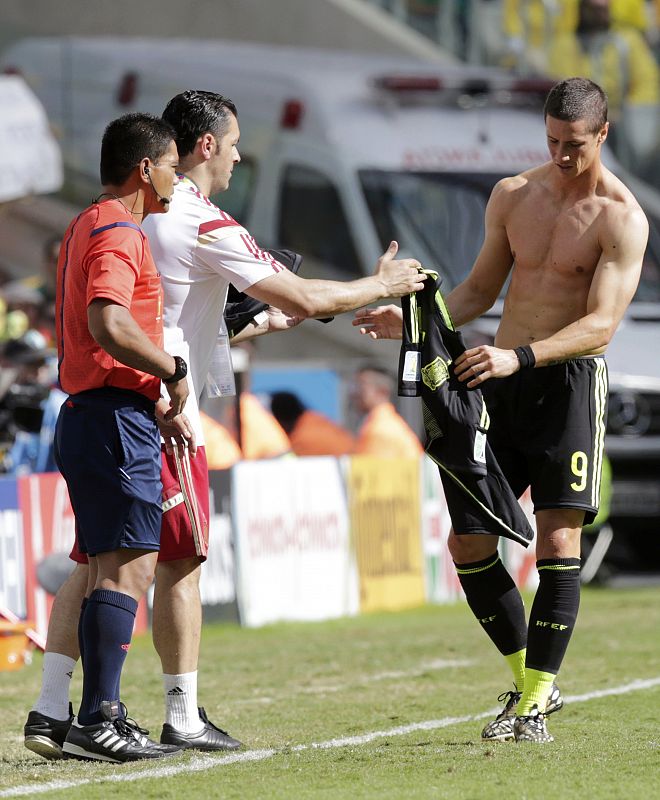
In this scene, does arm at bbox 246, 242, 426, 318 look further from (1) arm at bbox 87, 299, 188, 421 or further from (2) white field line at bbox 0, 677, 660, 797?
(2) white field line at bbox 0, 677, 660, 797

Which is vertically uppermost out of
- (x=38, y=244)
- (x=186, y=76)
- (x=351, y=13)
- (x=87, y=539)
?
(x=351, y=13)

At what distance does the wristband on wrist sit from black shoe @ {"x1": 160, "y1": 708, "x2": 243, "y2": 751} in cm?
163

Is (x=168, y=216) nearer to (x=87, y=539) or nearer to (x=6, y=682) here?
(x=87, y=539)

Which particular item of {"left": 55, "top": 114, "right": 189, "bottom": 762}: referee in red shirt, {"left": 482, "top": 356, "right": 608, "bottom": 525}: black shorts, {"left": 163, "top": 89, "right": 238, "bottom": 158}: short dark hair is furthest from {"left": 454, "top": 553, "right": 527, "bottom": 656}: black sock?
{"left": 163, "top": 89, "right": 238, "bottom": 158}: short dark hair

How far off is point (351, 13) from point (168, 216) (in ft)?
44.7

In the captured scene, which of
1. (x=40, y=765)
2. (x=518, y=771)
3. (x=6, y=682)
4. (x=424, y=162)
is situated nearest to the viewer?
(x=518, y=771)

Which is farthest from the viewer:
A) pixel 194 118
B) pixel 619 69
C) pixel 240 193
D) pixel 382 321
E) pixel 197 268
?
pixel 619 69

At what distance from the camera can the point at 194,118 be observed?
5.77 m

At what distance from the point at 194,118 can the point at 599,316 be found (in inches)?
60.9

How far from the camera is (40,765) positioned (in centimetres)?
554

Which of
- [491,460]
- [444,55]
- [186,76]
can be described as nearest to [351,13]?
[444,55]

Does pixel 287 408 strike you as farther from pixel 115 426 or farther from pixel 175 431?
pixel 115 426

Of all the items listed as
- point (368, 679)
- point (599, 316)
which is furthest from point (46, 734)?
point (368, 679)

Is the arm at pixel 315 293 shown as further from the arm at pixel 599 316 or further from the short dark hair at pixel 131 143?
the short dark hair at pixel 131 143
